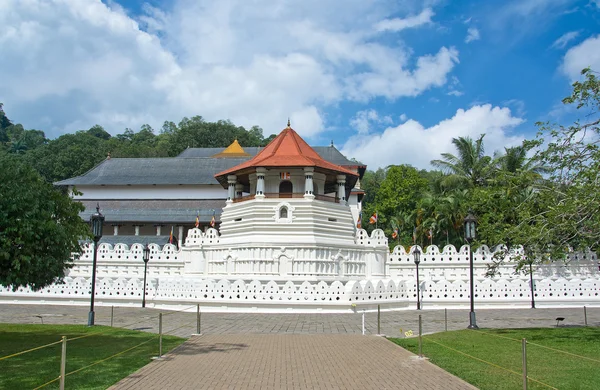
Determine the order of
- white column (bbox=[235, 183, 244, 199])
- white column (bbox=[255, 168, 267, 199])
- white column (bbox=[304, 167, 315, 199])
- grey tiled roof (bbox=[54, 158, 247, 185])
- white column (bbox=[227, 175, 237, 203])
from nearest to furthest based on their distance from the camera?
white column (bbox=[304, 167, 315, 199])
white column (bbox=[255, 168, 267, 199])
white column (bbox=[227, 175, 237, 203])
white column (bbox=[235, 183, 244, 199])
grey tiled roof (bbox=[54, 158, 247, 185])

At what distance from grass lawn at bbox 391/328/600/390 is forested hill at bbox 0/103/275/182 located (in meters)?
66.4

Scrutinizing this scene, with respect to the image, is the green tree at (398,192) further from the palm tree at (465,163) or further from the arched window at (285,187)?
the arched window at (285,187)

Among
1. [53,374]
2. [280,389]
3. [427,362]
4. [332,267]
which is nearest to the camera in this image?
[280,389]

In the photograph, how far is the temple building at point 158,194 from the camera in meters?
43.2

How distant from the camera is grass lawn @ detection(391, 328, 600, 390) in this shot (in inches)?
309

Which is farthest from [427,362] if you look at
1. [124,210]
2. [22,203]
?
[124,210]

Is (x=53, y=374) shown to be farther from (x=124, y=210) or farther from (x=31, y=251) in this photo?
(x=124, y=210)

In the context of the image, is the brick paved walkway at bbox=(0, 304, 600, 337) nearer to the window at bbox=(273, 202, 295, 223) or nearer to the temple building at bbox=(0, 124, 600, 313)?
the temple building at bbox=(0, 124, 600, 313)

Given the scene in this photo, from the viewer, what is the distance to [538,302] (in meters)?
22.8

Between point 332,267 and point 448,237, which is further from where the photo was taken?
point 448,237

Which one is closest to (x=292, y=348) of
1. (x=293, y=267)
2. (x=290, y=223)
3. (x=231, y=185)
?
(x=293, y=267)

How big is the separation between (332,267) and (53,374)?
67.4 ft

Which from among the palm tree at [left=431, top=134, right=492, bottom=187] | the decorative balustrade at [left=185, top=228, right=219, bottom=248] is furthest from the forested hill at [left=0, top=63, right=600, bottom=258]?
the decorative balustrade at [left=185, top=228, right=219, bottom=248]

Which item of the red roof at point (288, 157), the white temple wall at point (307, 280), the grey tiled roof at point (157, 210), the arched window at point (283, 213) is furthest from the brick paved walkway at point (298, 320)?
the grey tiled roof at point (157, 210)
